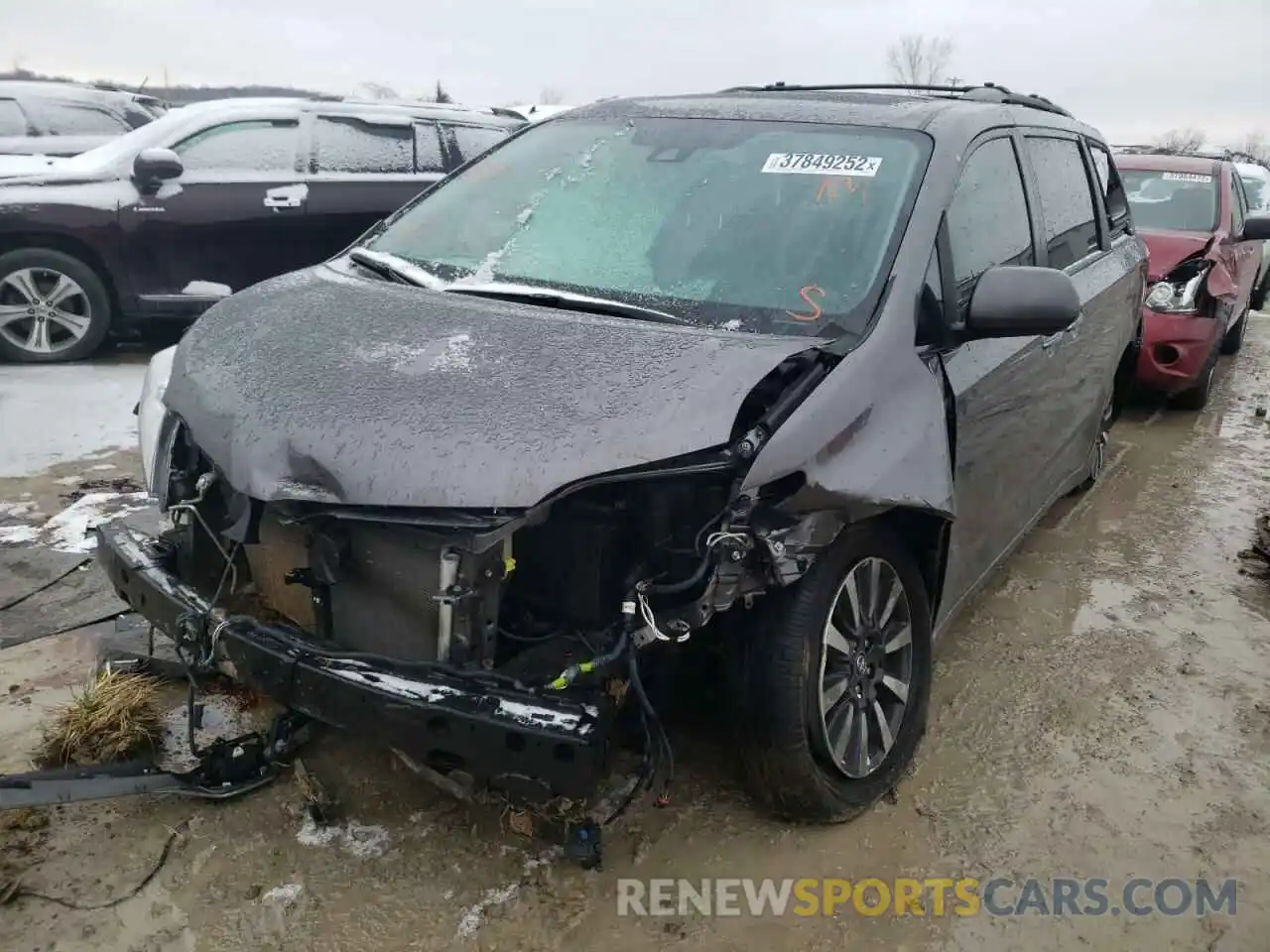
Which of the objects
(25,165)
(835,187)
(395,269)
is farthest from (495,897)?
(25,165)

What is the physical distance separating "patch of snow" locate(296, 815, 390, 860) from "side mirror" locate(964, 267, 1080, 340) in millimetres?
1968

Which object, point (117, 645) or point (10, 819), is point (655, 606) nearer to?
point (10, 819)

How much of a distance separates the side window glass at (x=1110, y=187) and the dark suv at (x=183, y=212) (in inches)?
194

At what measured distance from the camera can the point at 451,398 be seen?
88.4 inches

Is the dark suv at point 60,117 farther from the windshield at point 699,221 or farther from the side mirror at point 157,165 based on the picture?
the windshield at point 699,221

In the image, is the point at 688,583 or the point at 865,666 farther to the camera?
the point at 865,666

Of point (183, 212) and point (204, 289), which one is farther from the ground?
point (183, 212)

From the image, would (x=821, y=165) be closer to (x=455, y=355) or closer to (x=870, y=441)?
(x=870, y=441)

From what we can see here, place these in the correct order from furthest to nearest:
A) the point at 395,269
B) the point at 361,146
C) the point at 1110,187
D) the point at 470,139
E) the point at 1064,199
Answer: the point at 470,139, the point at 361,146, the point at 1110,187, the point at 1064,199, the point at 395,269

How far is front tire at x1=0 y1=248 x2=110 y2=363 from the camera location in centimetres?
675

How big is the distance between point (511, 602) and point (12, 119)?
987 cm

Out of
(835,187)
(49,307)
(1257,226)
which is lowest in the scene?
(49,307)

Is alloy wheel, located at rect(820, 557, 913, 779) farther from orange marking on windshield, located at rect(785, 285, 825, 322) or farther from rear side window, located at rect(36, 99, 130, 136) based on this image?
rear side window, located at rect(36, 99, 130, 136)

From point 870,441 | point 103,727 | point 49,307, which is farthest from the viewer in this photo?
point 49,307
